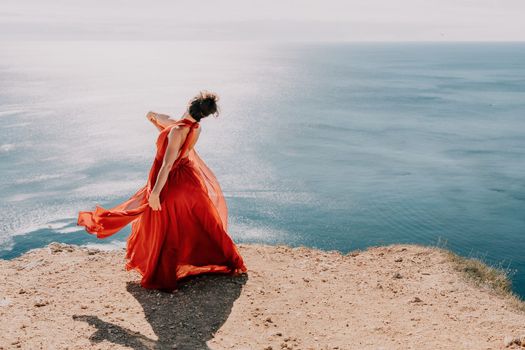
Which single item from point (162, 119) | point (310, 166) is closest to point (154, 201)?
point (162, 119)

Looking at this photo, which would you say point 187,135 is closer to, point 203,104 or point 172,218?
point 203,104

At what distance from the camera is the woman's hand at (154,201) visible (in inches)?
250

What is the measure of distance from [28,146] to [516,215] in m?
40.0

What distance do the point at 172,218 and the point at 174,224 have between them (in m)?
0.09

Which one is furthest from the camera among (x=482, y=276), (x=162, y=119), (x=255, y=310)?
(x=482, y=276)

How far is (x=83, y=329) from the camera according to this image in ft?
18.8

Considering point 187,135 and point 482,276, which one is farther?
point 482,276

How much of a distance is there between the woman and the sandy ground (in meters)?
0.35

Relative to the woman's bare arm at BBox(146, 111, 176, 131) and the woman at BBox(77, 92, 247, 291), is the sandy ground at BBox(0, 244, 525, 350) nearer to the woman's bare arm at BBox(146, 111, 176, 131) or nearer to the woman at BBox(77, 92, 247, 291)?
the woman at BBox(77, 92, 247, 291)

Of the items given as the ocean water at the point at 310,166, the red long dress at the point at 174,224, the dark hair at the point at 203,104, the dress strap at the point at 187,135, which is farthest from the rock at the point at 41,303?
the ocean water at the point at 310,166

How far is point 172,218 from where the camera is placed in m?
6.63

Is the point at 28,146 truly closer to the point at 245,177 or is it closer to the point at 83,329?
the point at 245,177

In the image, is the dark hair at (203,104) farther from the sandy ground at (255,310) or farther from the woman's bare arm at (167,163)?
the sandy ground at (255,310)

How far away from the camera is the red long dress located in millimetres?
6652
